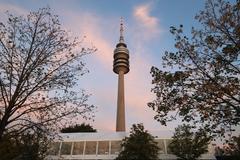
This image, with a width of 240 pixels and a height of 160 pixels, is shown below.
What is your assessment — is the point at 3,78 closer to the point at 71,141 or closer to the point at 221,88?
the point at 221,88

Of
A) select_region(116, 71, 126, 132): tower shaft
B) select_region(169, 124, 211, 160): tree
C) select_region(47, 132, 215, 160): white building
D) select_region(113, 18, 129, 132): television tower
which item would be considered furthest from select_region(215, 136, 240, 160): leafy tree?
select_region(113, 18, 129, 132): television tower

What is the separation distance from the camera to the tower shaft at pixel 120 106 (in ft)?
271

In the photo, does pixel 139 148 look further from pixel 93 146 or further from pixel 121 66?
pixel 121 66

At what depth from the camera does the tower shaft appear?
8256 cm

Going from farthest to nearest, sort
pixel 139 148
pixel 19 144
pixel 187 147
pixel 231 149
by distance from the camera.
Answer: pixel 187 147
pixel 139 148
pixel 231 149
pixel 19 144

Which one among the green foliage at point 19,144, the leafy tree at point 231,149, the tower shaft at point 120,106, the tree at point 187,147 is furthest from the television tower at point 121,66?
the green foliage at point 19,144

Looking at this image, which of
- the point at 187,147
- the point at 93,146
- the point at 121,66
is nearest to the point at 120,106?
the point at 121,66

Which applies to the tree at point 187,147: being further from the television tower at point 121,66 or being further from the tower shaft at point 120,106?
the television tower at point 121,66

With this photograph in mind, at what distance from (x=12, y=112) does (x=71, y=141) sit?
34176 millimetres

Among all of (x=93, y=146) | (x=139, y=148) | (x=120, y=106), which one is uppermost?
(x=120, y=106)

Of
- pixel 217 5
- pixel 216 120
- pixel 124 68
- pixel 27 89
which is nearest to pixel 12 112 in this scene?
pixel 27 89

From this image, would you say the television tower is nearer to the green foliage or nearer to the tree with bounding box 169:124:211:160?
the tree with bounding box 169:124:211:160

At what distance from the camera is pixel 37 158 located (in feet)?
89.9

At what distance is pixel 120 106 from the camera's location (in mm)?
87875
